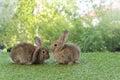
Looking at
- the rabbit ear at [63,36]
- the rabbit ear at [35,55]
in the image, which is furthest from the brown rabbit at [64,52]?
the rabbit ear at [35,55]

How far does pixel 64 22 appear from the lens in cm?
324

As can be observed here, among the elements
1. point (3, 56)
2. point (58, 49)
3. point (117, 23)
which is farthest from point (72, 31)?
point (58, 49)

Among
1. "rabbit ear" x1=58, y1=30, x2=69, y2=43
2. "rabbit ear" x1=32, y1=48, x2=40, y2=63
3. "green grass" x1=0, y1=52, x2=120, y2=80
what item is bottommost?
"green grass" x1=0, y1=52, x2=120, y2=80

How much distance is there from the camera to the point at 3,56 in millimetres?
2617

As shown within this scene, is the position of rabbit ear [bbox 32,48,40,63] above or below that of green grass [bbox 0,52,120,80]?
above

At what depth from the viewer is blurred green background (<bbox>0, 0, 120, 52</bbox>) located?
308cm

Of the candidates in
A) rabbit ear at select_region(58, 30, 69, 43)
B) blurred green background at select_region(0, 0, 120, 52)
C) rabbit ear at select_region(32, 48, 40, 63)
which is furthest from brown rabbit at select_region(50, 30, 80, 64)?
blurred green background at select_region(0, 0, 120, 52)

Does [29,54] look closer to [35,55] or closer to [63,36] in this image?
[35,55]

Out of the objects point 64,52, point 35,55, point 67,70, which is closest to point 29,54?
point 35,55

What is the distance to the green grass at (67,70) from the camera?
1.75m

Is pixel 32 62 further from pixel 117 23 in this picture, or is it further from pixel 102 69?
pixel 117 23

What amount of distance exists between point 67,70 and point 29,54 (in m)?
0.35

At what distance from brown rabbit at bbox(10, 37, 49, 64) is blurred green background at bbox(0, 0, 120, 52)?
954 mm

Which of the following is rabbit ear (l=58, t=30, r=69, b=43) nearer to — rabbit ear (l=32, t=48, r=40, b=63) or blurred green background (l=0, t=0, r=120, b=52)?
rabbit ear (l=32, t=48, r=40, b=63)
